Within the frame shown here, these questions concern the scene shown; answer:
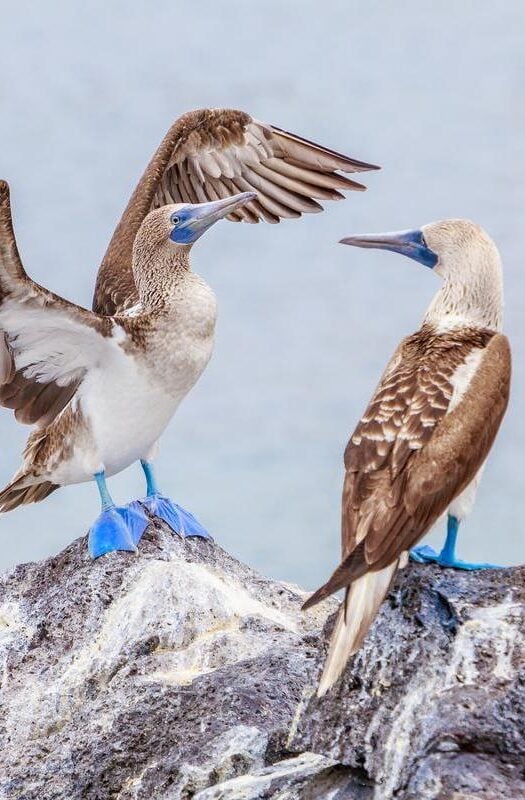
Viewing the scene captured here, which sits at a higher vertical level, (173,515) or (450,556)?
(173,515)

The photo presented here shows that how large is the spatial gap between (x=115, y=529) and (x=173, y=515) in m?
0.58

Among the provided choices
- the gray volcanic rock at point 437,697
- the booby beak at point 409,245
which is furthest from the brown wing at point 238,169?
the gray volcanic rock at point 437,697

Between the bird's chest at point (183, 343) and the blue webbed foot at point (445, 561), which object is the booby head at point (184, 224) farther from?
the blue webbed foot at point (445, 561)

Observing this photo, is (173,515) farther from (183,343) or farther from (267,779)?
(267,779)

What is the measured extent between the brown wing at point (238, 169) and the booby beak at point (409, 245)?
4.54m

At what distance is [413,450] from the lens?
578 centimetres

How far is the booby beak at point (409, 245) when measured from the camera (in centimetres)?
684

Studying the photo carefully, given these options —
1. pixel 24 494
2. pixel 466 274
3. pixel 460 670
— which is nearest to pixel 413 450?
pixel 460 670

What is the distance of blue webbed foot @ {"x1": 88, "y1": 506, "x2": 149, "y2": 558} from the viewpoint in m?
8.60

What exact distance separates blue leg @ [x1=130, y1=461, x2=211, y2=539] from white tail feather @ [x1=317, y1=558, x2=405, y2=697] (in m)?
3.59

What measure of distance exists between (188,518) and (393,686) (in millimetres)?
3564

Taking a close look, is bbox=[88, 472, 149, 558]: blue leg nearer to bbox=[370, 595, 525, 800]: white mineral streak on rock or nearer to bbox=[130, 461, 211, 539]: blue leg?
bbox=[130, 461, 211, 539]: blue leg

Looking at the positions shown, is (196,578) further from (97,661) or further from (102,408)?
(102,408)

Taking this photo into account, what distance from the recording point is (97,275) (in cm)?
1122
